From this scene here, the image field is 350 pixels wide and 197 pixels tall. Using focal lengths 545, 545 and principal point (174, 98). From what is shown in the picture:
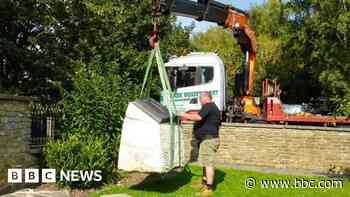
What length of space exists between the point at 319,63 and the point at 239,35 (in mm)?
10977

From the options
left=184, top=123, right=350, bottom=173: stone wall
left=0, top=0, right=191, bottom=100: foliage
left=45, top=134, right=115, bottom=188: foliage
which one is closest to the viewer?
left=45, top=134, right=115, bottom=188: foliage

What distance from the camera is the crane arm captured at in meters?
16.5

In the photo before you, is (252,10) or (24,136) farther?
(252,10)

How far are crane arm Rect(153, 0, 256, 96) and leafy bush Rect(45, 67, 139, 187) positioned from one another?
4.33m

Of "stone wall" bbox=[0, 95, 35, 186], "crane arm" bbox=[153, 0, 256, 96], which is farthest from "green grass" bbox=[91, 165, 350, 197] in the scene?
"crane arm" bbox=[153, 0, 256, 96]

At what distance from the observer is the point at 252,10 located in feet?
140

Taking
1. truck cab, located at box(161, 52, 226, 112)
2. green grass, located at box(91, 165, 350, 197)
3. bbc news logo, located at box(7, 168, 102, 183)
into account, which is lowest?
green grass, located at box(91, 165, 350, 197)

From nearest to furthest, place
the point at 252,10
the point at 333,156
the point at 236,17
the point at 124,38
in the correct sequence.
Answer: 1. the point at 333,156
2. the point at 236,17
3. the point at 124,38
4. the point at 252,10

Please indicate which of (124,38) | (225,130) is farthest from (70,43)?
(225,130)

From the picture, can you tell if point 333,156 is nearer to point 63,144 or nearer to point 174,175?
point 174,175

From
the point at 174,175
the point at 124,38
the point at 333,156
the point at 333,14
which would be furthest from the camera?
the point at 333,14

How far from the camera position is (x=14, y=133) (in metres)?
10.3

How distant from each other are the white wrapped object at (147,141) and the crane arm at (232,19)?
6.54 m

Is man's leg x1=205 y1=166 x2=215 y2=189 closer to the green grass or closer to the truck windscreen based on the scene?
the green grass
